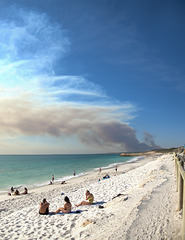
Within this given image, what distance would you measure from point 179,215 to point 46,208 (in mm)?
6630

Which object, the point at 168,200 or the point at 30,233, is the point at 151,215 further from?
the point at 30,233

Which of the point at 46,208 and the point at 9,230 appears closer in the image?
the point at 9,230

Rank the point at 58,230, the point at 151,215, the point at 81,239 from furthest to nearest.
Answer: the point at 58,230
the point at 151,215
the point at 81,239

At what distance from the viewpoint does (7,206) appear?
14.7 m

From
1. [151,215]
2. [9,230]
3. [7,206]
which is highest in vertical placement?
[151,215]

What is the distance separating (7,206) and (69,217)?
918 centimetres

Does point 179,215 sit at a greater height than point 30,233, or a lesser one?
greater

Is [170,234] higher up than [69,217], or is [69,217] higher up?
[170,234]

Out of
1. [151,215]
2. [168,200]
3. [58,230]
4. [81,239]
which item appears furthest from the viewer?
[168,200]

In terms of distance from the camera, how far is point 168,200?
7246 millimetres

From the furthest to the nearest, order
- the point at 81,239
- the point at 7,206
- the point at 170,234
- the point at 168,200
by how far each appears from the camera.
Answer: the point at 7,206, the point at 168,200, the point at 81,239, the point at 170,234

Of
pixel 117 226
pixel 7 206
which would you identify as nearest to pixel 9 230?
pixel 117 226

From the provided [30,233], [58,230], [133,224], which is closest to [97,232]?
[133,224]

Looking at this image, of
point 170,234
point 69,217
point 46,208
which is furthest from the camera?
point 46,208
